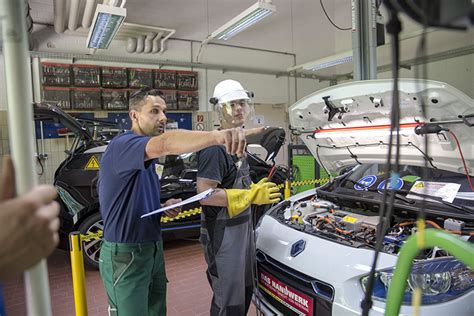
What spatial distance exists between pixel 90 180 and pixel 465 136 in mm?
3700

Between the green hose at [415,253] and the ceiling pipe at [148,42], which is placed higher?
the ceiling pipe at [148,42]

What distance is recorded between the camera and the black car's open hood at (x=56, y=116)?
3711 millimetres

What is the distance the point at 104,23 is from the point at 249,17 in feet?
7.20

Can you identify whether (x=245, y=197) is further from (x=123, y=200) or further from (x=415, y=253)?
(x=415, y=253)

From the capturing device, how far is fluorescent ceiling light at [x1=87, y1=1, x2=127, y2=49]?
177 inches

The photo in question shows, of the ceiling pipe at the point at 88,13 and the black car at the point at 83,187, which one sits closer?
the black car at the point at 83,187

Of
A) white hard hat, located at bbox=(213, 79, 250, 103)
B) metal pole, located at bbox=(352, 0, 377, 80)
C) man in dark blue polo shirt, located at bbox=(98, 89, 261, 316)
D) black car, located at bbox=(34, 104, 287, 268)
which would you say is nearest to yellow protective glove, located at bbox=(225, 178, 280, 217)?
man in dark blue polo shirt, located at bbox=(98, 89, 261, 316)

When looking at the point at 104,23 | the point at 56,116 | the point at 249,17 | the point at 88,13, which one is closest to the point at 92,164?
the point at 56,116

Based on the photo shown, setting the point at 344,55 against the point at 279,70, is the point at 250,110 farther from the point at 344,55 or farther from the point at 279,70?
the point at 279,70

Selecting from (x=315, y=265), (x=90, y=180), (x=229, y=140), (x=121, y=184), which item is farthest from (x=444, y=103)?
(x=90, y=180)

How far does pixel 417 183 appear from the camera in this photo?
2436mm

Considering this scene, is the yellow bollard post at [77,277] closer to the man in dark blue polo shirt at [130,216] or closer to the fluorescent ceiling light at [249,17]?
the man in dark blue polo shirt at [130,216]

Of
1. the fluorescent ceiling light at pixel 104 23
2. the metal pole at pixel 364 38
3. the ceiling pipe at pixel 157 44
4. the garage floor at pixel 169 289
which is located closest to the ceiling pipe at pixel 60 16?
the fluorescent ceiling light at pixel 104 23

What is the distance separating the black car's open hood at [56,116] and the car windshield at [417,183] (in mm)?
3120
